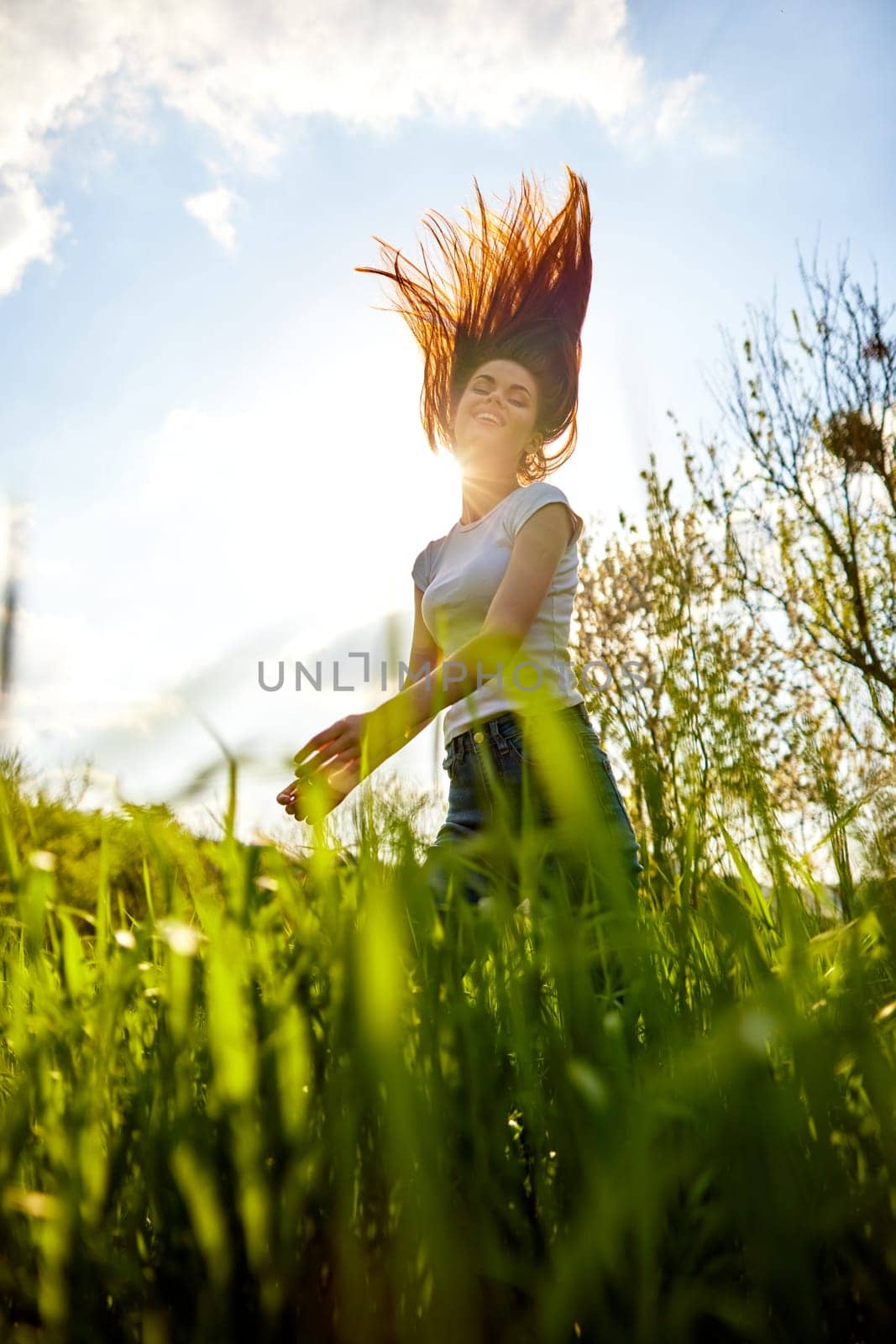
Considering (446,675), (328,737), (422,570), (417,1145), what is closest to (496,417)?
(422,570)

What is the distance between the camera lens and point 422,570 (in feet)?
9.71

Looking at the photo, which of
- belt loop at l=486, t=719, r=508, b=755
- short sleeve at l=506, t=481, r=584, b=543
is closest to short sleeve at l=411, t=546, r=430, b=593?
short sleeve at l=506, t=481, r=584, b=543

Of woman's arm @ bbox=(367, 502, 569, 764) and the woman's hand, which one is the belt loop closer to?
woman's arm @ bbox=(367, 502, 569, 764)

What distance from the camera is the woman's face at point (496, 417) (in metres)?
2.82

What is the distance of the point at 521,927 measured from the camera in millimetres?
1042

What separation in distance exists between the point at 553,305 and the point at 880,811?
2.84 m

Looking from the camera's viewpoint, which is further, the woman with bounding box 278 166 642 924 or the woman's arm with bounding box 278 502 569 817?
the woman's arm with bounding box 278 502 569 817

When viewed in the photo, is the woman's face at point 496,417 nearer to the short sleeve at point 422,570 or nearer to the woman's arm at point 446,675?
the short sleeve at point 422,570

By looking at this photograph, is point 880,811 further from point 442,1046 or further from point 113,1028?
point 113,1028

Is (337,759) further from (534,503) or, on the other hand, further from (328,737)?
(534,503)

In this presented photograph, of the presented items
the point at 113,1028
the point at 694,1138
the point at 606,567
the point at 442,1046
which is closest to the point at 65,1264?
the point at 113,1028

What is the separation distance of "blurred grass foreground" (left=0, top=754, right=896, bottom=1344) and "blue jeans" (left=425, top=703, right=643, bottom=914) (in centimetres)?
6

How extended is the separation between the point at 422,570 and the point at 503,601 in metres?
0.93

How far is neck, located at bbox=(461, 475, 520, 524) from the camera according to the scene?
2797 mm
